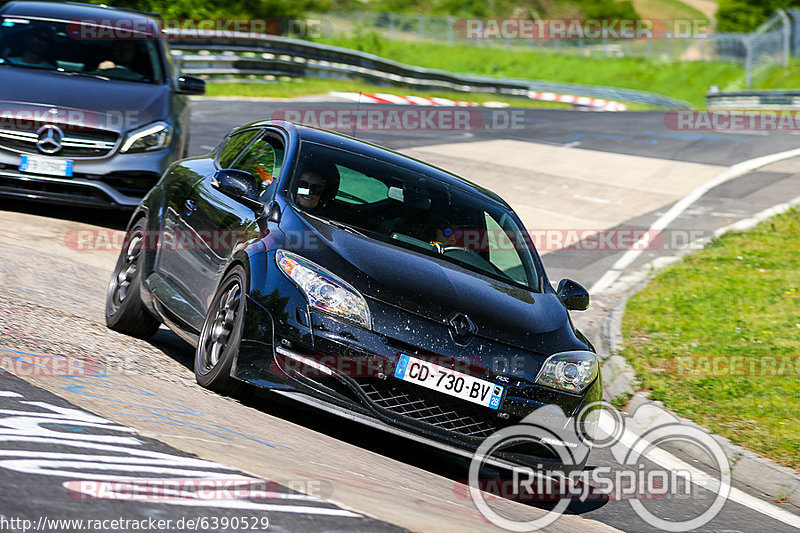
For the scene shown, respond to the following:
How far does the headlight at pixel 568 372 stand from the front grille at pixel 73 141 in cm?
593

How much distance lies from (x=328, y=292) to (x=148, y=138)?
5.63 metres

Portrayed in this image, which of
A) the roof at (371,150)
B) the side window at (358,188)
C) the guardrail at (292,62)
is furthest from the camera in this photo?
the guardrail at (292,62)

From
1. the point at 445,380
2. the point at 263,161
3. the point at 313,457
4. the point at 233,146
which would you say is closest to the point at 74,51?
the point at 233,146

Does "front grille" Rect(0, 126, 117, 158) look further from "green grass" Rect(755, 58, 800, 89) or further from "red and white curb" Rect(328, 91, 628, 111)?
"green grass" Rect(755, 58, 800, 89)

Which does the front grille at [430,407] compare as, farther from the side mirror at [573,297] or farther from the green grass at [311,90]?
the green grass at [311,90]

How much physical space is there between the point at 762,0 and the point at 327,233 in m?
87.2

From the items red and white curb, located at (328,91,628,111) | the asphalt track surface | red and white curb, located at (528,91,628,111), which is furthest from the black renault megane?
red and white curb, located at (528,91,628,111)

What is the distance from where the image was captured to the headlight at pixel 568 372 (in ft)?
19.4

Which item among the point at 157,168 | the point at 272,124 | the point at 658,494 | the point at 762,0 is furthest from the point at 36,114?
the point at 762,0

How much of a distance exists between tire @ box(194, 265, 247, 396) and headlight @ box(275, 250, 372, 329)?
323 millimetres

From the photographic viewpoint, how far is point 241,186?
6.57 meters

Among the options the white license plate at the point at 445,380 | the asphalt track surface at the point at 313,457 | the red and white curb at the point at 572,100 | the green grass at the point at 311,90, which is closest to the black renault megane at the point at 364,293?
the white license plate at the point at 445,380

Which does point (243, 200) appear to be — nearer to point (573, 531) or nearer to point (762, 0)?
point (573, 531)

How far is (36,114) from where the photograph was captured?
1033 cm
